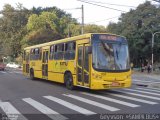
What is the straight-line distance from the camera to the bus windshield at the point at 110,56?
15.9 meters

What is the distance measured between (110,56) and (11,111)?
6.47 m

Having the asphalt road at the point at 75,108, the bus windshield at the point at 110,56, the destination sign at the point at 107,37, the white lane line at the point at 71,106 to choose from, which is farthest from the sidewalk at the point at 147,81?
the white lane line at the point at 71,106

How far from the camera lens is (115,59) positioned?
16.3m

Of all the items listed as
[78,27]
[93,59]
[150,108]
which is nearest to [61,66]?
[93,59]

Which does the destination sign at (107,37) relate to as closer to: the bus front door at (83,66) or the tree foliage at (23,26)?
the bus front door at (83,66)

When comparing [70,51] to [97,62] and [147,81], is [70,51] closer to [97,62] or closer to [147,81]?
[97,62]

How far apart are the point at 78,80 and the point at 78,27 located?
205 ft

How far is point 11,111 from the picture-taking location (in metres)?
11.3

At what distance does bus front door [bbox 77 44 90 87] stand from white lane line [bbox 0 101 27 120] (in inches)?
178

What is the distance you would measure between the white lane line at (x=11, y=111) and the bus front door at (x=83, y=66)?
4528 mm

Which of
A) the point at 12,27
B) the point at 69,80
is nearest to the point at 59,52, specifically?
the point at 69,80

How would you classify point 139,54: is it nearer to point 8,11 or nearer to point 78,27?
point 78,27

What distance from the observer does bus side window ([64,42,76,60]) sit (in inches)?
713

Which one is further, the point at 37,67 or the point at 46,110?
the point at 37,67
